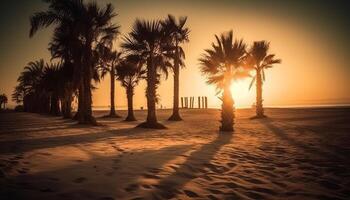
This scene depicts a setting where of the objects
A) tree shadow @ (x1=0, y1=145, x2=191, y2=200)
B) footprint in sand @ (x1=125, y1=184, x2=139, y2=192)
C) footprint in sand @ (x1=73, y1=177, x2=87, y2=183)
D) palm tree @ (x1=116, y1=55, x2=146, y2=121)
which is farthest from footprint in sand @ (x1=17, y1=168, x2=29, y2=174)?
palm tree @ (x1=116, y1=55, x2=146, y2=121)

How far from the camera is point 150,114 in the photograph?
17094 mm

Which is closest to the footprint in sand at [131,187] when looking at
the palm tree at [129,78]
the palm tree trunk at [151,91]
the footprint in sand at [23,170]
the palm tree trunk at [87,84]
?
the footprint in sand at [23,170]

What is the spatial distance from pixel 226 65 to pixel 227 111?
9.60ft

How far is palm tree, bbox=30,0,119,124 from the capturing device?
16953 mm

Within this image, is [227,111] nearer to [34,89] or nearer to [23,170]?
[23,170]

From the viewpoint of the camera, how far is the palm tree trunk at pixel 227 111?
1495 centimetres

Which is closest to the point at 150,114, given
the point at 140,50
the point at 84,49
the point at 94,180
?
the point at 140,50

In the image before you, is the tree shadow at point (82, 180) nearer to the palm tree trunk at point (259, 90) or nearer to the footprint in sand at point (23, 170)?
the footprint in sand at point (23, 170)

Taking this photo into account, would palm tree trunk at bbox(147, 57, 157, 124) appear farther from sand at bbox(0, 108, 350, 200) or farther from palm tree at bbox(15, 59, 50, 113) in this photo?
palm tree at bbox(15, 59, 50, 113)

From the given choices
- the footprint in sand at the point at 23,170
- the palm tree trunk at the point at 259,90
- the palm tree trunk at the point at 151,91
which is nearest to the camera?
the footprint in sand at the point at 23,170

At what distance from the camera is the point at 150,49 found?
17.3 m

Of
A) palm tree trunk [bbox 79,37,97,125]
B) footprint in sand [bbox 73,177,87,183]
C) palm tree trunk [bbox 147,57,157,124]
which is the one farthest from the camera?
palm tree trunk [bbox 79,37,97,125]

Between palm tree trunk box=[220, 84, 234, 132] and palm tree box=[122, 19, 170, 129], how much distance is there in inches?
162

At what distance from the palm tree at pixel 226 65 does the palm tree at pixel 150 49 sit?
303 cm
